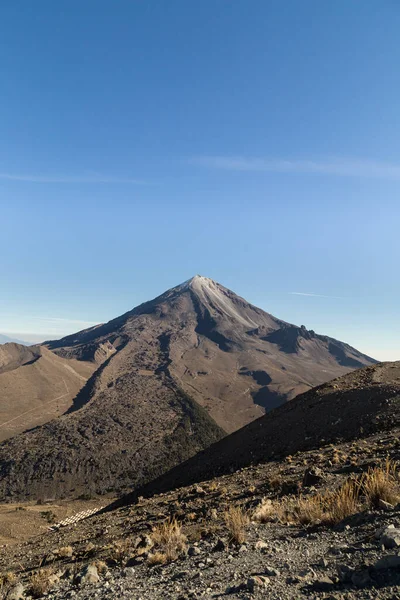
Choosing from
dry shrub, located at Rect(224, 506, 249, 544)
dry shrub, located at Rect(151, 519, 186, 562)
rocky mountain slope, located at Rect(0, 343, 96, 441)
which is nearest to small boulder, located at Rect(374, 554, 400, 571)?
dry shrub, located at Rect(224, 506, 249, 544)

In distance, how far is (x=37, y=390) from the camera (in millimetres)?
93688

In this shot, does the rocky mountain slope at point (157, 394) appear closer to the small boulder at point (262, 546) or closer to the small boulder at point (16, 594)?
the small boulder at point (16, 594)

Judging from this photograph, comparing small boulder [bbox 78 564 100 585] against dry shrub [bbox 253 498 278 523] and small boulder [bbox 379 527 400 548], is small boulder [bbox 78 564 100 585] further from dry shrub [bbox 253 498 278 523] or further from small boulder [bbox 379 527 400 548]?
small boulder [bbox 379 527 400 548]

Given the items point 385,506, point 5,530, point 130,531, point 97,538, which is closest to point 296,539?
point 385,506

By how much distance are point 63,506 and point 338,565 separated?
48.2m

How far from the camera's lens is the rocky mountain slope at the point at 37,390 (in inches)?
3090

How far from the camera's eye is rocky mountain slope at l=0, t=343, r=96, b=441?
78488mm

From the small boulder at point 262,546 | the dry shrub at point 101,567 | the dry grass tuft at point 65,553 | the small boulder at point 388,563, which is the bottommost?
the dry grass tuft at point 65,553

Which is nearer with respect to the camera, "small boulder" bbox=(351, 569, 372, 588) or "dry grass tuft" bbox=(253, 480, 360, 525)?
"small boulder" bbox=(351, 569, 372, 588)

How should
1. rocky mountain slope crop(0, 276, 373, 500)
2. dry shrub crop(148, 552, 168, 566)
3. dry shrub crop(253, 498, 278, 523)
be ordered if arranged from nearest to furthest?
1. dry shrub crop(148, 552, 168, 566)
2. dry shrub crop(253, 498, 278, 523)
3. rocky mountain slope crop(0, 276, 373, 500)

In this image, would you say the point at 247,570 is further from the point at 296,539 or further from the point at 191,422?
the point at 191,422

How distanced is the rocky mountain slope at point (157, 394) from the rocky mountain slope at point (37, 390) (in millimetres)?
4804

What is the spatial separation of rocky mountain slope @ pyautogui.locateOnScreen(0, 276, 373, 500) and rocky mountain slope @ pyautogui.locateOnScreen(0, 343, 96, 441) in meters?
4.80

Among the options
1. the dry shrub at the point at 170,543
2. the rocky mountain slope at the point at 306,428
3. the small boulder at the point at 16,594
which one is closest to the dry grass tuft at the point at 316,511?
the dry shrub at the point at 170,543
